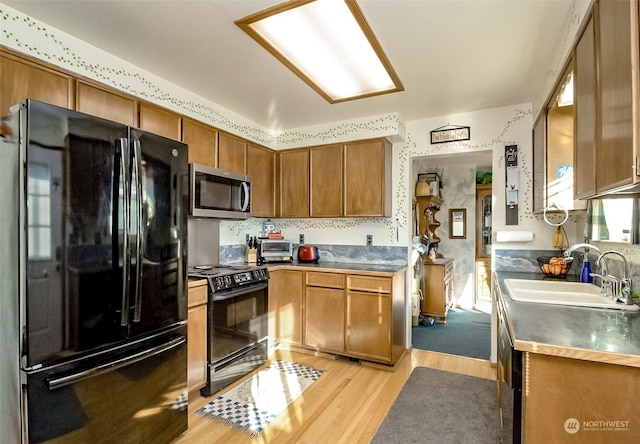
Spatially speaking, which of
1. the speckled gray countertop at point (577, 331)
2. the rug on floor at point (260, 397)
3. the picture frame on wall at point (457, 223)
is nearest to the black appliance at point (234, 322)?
the rug on floor at point (260, 397)

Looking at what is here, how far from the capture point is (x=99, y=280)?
5.22ft

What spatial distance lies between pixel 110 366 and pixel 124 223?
0.71 meters

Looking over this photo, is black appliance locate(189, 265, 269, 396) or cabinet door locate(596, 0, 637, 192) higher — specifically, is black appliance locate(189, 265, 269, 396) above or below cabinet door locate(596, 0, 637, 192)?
below

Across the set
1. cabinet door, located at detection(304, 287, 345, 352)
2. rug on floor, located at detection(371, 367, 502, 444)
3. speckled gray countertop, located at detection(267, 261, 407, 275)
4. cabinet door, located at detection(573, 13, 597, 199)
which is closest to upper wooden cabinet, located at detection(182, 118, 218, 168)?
speckled gray countertop, located at detection(267, 261, 407, 275)

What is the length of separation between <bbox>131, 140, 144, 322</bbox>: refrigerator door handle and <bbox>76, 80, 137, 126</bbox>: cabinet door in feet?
2.06

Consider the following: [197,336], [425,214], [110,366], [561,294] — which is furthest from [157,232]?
[425,214]

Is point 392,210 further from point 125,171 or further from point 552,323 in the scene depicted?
point 125,171

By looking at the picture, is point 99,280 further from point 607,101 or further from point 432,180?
point 432,180

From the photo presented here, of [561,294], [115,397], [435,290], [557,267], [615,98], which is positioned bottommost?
[435,290]

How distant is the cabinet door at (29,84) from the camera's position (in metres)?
1.70

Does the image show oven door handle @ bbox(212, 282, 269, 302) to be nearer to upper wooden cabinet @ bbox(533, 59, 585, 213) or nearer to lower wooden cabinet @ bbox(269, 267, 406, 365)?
lower wooden cabinet @ bbox(269, 267, 406, 365)

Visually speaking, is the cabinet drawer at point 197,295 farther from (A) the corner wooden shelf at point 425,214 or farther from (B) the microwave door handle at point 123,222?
(A) the corner wooden shelf at point 425,214

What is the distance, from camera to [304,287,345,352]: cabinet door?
3.27 m

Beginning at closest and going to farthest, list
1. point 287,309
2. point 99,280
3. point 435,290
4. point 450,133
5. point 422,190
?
point 99,280, point 450,133, point 287,309, point 435,290, point 422,190
